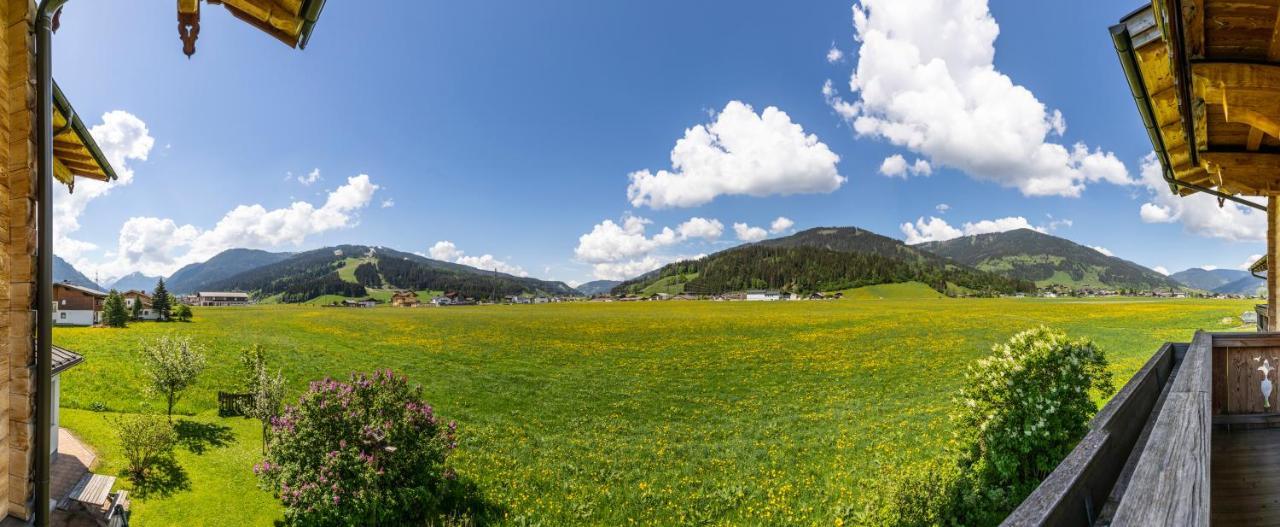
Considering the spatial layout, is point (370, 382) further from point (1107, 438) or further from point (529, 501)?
point (1107, 438)

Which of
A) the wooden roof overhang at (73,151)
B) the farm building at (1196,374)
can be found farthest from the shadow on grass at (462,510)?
the farm building at (1196,374)

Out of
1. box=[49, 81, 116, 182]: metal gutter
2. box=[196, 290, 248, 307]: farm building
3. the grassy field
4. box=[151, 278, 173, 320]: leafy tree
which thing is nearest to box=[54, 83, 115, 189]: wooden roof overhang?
box=[49, 81, 116, 182]: metal gutter

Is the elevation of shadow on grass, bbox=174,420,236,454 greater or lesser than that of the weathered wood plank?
lesser

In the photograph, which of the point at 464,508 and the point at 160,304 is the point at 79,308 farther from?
the point at 464,508

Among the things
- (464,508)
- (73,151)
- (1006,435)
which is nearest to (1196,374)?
(1006,435)

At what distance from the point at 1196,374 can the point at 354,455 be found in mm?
12349

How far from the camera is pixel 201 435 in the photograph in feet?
59.7

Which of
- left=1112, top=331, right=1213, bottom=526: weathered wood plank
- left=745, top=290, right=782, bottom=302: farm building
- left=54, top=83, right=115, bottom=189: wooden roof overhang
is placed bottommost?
left=745, top=290, right=782, bottom=302: farm building

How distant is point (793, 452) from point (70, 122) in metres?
17.1

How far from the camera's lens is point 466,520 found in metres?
11.4

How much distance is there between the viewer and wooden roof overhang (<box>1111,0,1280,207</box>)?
3373 millimetres

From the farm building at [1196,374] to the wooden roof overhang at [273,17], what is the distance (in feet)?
16.3

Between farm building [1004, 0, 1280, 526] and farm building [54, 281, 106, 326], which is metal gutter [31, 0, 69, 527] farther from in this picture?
farm building [54, 281, 106, 326]

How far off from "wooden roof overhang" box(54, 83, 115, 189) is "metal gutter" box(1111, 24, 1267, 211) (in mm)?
10509
